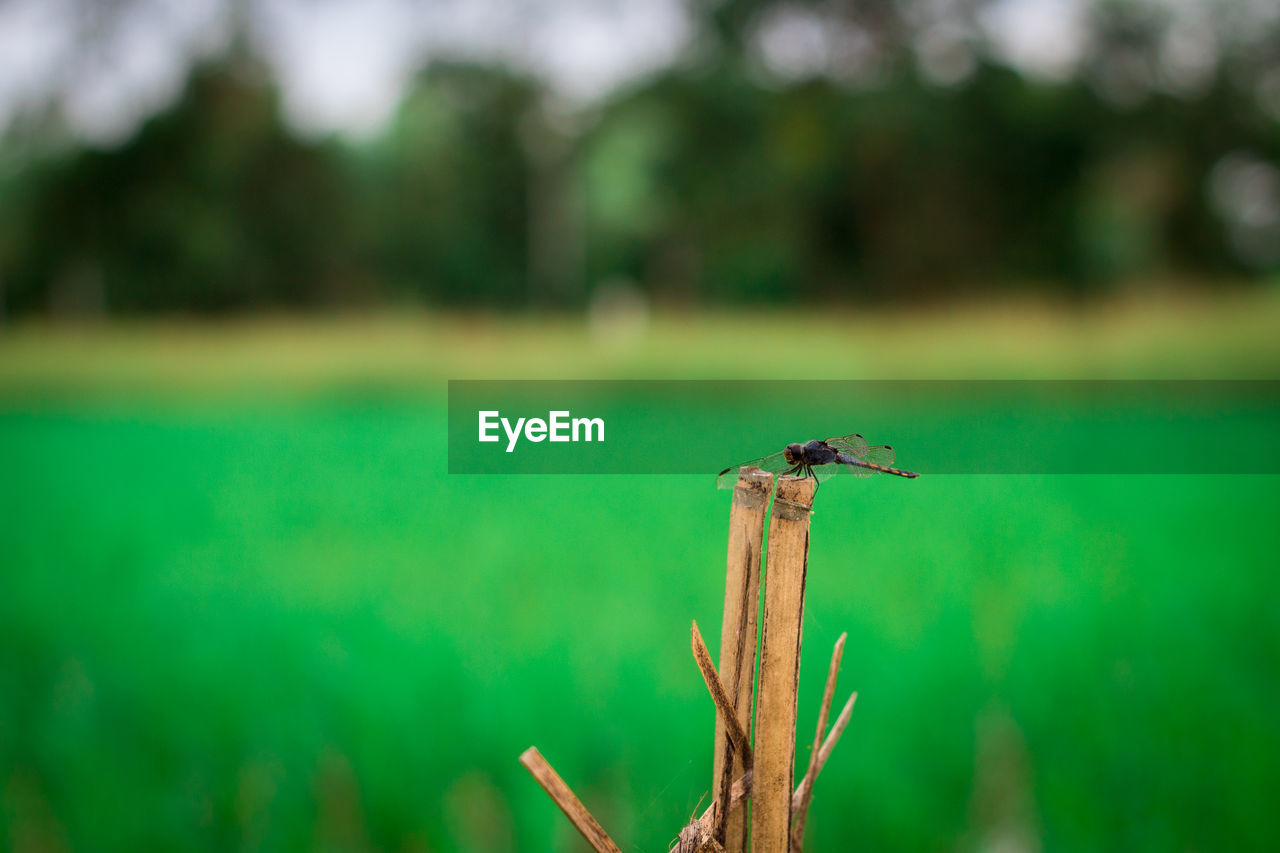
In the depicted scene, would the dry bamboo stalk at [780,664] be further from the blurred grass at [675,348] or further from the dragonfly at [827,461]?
the blurred grass at [675,348]

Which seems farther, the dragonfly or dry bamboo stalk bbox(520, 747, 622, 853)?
the dragonfly

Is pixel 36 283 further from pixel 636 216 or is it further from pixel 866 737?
pixel 866 737
